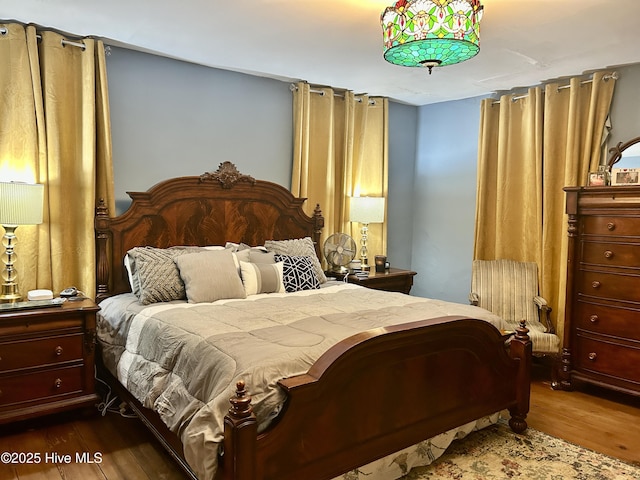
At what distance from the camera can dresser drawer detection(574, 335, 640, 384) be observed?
3.36 m

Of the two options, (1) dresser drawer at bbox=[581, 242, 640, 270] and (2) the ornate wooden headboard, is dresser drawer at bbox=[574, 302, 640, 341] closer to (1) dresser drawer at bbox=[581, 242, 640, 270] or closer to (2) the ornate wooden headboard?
(1) dresser drawer at bbox=[581, 242, 640, 270]

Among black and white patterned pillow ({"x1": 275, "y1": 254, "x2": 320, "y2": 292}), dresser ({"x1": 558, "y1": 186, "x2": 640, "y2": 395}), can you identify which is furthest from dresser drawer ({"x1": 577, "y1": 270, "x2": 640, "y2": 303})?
black and white patterned pillow ({"x1": 275, "y1": 254, "x2": 320, "y2": 292})

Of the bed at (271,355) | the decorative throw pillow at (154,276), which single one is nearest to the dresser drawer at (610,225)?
the bed at (271,355)

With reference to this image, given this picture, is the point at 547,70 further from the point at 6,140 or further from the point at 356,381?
the point at 6,140

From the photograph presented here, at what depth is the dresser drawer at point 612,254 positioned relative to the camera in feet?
11.0

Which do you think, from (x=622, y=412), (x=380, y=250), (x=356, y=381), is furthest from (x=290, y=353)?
(x=380, y=250)

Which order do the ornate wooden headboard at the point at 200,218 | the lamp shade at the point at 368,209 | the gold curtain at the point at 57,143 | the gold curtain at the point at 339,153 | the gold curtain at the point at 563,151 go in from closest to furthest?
the gold curtain at the point at 57,143 < the ornate wooden headboard at the point at 200,218 < the gold curtain at the point at 563,151 < the gold curtain at the point at 339,153 < the lamp shade at the point at 368,209

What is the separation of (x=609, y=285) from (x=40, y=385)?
12.5 ft

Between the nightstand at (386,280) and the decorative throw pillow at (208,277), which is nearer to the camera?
the decorative throw pillow at (208,277)

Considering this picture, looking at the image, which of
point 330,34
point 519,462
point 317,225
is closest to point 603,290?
point 519,462

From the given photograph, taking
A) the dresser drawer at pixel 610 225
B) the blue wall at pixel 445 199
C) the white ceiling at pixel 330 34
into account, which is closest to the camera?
the white ceiling at pixel 330 34

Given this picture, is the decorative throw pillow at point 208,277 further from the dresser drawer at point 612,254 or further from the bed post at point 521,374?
the dresser drawer at point 612,254

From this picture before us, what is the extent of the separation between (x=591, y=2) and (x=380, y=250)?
9.69 feet

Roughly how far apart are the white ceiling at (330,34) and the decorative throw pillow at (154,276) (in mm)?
1453
